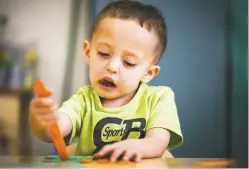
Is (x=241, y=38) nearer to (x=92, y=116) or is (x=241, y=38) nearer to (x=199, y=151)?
(x=199, y=151)

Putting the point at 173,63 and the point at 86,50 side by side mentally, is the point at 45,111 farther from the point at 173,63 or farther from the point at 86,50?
the point at 173,63

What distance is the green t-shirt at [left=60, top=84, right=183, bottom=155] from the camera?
0.97m

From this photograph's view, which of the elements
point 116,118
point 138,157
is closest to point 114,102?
point 116,118

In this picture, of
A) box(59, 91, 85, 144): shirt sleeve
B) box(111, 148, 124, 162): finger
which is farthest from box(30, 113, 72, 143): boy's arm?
box(111, 148, 124, 162): finger

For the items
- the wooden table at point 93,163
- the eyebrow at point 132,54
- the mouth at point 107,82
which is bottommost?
the wooden table at point 93,163

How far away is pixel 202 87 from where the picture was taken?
Answer: 102 centimetres

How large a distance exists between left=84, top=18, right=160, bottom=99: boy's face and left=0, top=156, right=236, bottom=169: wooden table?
0.17 m

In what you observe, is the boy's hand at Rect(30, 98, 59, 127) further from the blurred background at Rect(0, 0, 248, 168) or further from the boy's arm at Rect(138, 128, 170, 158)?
the boy's arm at Rect(138, 128, 170, 158)

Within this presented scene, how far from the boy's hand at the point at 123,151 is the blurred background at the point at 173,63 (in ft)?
0.35

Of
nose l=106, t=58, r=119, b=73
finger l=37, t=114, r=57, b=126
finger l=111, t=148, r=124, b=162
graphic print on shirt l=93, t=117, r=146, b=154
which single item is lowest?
finger l=111, t=148, r=124, b=162

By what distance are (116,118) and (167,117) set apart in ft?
0.36

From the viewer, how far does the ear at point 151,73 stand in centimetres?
101

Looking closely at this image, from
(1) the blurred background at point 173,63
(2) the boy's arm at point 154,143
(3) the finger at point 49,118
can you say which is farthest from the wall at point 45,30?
(2) the boy's arm at point 154,143

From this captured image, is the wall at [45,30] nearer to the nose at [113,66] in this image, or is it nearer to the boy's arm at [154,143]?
the nose at [113,66]
